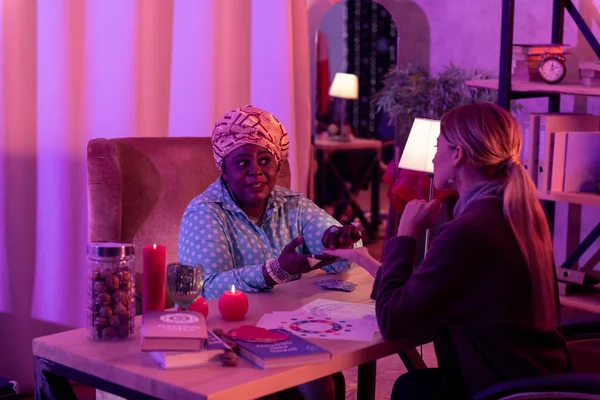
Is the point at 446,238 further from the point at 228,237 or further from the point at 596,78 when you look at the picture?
the point at 596,78

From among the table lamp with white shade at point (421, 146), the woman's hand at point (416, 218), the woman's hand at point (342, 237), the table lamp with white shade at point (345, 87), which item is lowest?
the woman's hand at point (342, 237)

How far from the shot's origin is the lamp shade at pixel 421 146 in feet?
10.5

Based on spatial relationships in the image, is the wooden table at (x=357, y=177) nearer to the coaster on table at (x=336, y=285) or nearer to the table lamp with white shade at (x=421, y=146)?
the table lamp with white shade at (x=421, y=146)

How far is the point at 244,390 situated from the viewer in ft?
5.08

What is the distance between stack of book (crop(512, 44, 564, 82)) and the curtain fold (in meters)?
1.20

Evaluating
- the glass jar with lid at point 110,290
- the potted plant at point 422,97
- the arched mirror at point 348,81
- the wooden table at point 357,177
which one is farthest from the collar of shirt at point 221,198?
the wooden table at point 357,177

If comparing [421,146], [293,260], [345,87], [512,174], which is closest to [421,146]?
[421,146]

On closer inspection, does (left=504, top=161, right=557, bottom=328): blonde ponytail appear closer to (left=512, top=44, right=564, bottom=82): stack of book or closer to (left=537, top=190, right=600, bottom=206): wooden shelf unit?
(left=537, top=190, right=600, bottom=206): wooden shelf unit

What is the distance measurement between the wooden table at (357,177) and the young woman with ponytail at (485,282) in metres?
4.49

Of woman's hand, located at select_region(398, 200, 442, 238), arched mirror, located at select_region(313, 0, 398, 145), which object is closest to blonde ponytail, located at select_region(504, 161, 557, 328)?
woman's hand, located at select_region(398, 200, 442, 238)

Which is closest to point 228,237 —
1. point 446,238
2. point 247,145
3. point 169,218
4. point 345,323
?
point 247,145

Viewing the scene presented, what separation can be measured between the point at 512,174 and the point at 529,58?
189 centimetres

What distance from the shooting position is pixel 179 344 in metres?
1.64

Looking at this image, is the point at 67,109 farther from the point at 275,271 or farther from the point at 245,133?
the point at 275,271
